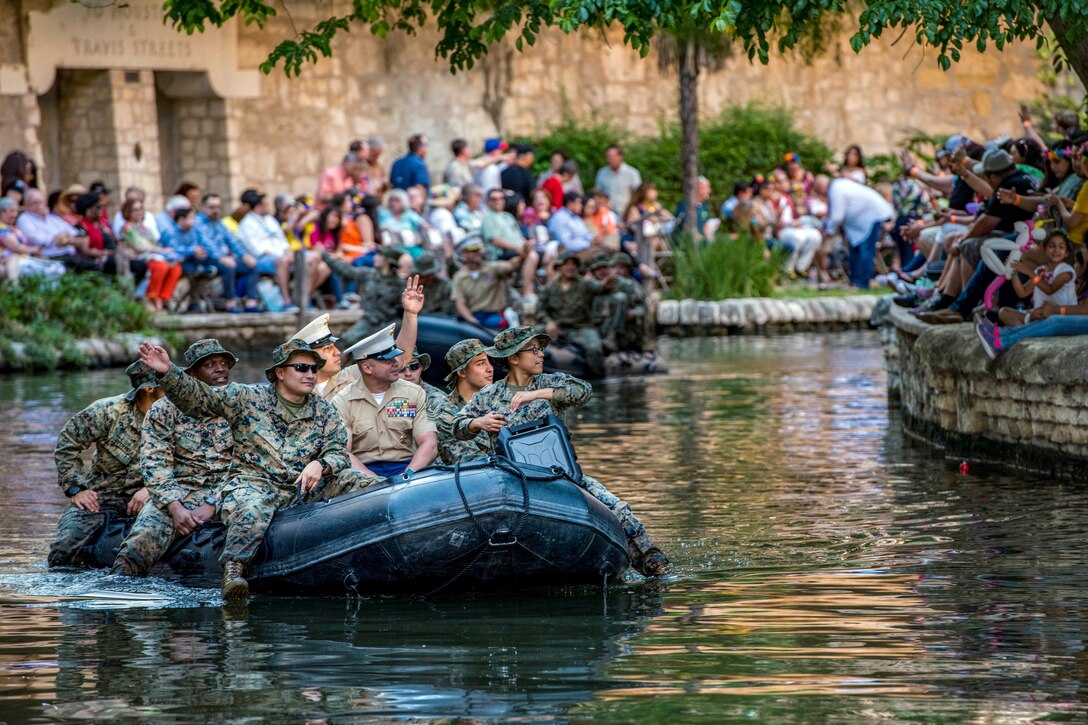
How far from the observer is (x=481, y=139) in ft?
107

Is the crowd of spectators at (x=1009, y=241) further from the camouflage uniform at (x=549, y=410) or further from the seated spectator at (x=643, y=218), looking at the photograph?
the seated spectator at (x=643, y=218)

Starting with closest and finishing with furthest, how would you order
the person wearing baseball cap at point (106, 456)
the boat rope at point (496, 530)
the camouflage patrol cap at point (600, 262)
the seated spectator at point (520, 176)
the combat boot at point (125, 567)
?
the boat rope at point (496, 530) < the combat boot at point (125, 567) < the person wearing baseball cap at point (106, 456) < the camouflage patrol cap at point (600, 262) < the seated spectator at point (520, 176)

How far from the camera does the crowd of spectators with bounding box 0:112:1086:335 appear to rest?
22.6m

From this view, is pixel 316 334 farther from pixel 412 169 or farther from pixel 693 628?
pixel 412 169

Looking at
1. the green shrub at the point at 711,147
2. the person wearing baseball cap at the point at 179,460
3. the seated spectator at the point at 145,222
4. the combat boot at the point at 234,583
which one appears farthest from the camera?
the green shrub at the point at 711,147

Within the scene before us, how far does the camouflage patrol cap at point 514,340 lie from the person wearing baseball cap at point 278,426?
2.97 feet

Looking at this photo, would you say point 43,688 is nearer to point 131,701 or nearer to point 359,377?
point 131,701

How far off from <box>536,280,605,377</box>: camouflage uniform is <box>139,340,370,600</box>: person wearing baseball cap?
11.6 m

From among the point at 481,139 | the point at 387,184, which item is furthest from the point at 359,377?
the point at 481,139

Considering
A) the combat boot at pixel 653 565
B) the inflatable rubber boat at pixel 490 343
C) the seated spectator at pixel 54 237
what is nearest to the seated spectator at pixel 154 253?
the seated spectator at pixel 54 237

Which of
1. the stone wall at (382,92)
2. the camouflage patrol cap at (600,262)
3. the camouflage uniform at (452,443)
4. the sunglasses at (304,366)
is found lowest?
the camouflage uniform at (452,443)

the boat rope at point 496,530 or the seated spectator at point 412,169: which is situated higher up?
the seated spectator at point 412,169

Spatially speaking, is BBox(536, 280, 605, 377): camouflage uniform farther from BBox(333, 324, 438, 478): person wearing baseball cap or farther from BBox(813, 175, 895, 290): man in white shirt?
BBox(333, 324, 438, 478): person wearing baseball cap

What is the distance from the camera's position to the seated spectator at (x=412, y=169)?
27078 millimetres
